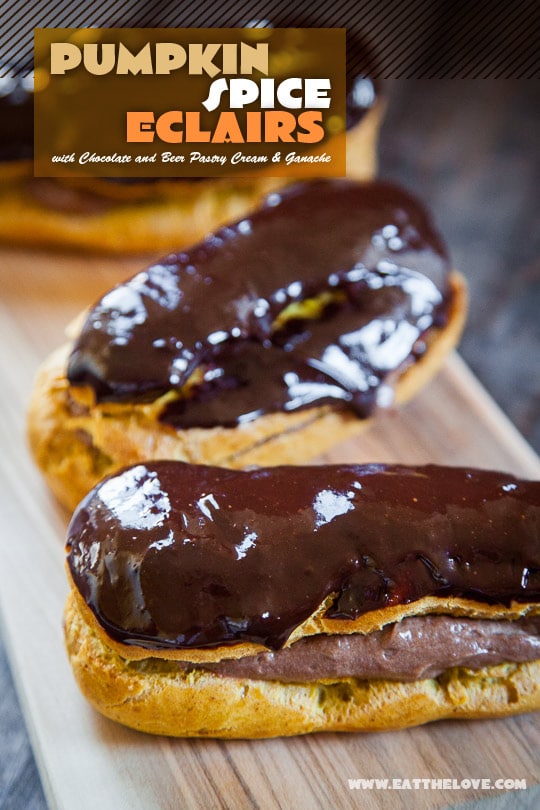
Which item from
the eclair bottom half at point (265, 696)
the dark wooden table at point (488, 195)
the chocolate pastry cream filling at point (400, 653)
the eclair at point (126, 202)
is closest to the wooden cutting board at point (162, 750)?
the eclair bottom half at point (265, 696)

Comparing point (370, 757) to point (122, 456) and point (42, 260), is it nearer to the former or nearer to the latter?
point (122, 456)

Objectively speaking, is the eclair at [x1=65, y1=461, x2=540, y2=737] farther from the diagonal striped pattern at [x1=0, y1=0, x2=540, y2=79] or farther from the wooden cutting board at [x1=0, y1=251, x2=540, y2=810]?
the diagonal striped pattern at [x1=0, y1=0, x2=540, y2=79]

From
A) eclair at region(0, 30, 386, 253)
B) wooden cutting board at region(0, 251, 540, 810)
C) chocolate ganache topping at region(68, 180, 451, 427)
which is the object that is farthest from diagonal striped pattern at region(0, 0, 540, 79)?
wooden cutting board at region(0, 251, 540, 810)

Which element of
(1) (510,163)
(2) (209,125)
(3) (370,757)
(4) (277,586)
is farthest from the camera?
(1) (510,163)

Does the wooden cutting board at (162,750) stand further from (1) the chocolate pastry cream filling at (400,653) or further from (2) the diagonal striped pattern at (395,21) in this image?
(2) the diagonal striped pattern at (395,21)

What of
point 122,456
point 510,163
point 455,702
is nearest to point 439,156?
point 510,163

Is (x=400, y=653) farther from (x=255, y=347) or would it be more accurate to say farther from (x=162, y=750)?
(x=255, y=347)
